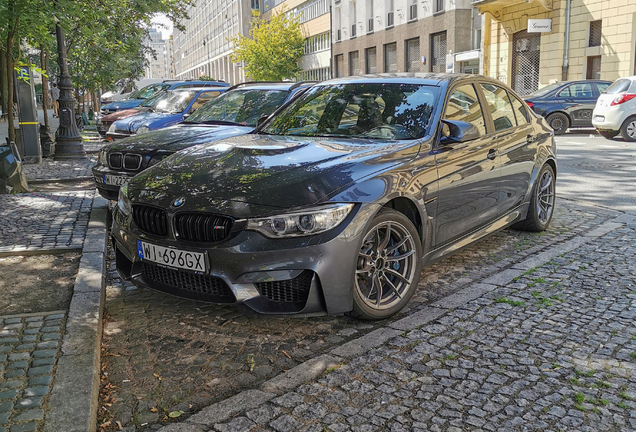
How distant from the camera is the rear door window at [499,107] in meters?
5.71

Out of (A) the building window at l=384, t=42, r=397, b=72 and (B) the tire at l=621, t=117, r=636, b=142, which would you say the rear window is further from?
(A) the building window at l=384, t=42, r=397, b=72

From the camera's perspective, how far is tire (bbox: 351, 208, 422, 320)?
4086mm

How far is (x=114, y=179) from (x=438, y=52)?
34.5 m

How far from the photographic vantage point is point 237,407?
3100 millimetres

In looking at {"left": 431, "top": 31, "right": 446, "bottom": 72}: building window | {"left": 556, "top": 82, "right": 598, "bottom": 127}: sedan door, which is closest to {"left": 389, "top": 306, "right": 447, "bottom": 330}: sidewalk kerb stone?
{"left": 556, "top": 82, "right": 598, "bottom": 127}: sedan door

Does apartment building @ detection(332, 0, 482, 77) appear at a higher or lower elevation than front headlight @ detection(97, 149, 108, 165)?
higher

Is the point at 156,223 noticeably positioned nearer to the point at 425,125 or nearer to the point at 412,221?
the point at 412,221

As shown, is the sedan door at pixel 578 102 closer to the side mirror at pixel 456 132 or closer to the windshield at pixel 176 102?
the windshield at pixel 176 102

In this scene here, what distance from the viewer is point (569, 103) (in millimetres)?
19594

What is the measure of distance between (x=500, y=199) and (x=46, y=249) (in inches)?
164

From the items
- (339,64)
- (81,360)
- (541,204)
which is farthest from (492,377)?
(339,64)

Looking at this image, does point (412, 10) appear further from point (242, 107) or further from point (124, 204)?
point (124, 204)

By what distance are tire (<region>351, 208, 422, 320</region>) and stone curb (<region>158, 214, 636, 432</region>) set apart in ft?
0.46

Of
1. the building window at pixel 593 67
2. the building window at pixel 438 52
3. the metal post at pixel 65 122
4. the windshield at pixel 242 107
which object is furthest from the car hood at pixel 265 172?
the building window at pixel 438 52
